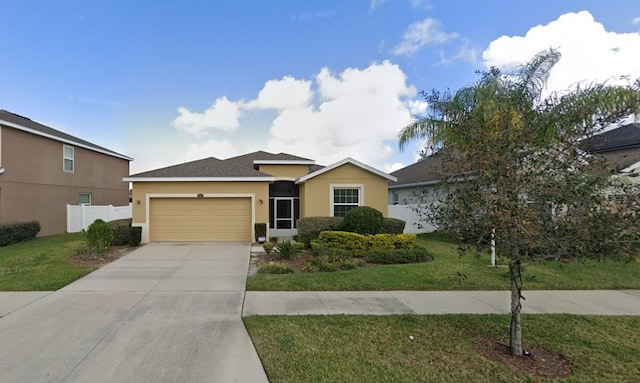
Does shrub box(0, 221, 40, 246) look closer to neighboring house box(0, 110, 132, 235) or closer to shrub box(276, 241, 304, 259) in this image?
neighboring house box(0, 110, 132, 235)

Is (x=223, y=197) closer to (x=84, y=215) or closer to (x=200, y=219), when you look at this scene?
(x=200, y=219)

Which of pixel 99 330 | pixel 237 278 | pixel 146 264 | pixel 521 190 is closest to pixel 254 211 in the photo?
pixel 146 264

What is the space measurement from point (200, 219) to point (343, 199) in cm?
659

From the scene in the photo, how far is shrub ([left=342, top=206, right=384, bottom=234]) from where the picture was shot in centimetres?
1234

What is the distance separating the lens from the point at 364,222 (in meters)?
12.4

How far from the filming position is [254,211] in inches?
576

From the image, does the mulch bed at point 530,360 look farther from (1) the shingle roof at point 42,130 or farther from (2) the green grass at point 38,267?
(1) the shingle roof at point 42,130

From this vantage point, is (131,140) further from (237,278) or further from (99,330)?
(99,330)

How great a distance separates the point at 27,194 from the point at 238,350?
17.1m

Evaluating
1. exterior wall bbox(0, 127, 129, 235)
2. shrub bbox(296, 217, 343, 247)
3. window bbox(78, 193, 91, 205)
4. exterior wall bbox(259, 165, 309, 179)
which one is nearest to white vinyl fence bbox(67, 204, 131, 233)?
exterior wall bbox(0, 127, 129, 235)

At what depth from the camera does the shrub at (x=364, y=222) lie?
12.3 m

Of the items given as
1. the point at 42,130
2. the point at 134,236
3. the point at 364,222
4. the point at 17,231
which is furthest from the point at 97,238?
the point at 42,130

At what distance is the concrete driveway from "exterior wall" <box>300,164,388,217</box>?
24.4 feet

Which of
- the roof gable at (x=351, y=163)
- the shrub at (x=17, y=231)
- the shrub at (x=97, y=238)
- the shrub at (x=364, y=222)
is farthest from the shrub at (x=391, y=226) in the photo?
the shrub at (x=17, y=231)
